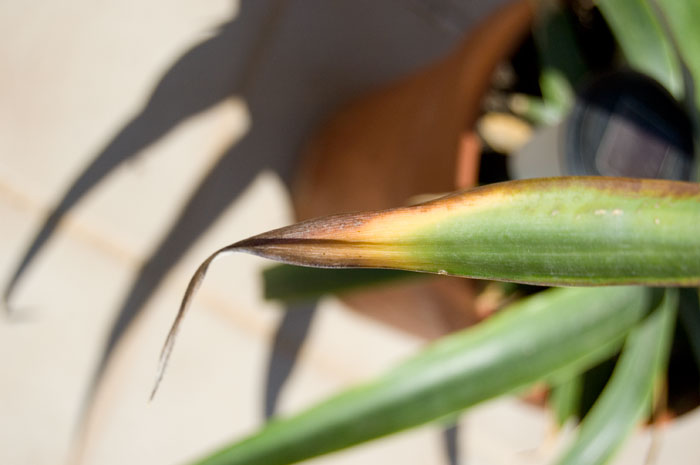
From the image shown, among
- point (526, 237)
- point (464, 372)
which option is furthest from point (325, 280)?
point (526, 237)

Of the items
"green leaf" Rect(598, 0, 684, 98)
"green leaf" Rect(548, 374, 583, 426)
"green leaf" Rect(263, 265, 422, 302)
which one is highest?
"green leaf" Rect(598, 0, 684, 98)

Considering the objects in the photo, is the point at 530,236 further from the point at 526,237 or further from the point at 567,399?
the point at 567,399

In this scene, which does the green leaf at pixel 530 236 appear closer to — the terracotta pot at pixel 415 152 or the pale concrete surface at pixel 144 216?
the terracotta pot at pixel 415 152

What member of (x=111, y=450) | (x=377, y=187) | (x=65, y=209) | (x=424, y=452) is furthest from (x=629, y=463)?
(x=65, y=209)

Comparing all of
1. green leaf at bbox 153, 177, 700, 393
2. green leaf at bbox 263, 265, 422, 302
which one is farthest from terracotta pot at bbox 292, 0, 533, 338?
green leaf at bbox 153, 177, 700, 393

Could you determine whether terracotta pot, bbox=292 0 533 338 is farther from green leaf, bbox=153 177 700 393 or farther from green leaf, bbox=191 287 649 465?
green leaf, bbox=153 177 700 393

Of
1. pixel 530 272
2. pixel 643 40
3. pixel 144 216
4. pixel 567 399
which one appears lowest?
pixel 567 399
